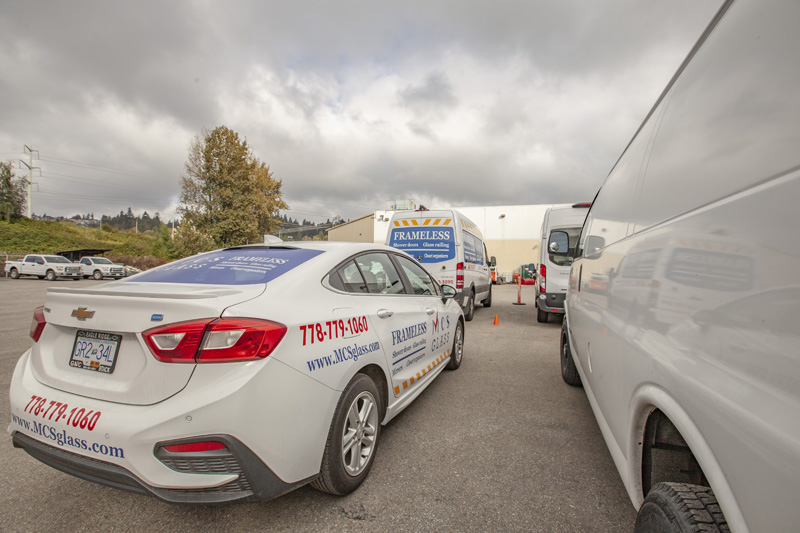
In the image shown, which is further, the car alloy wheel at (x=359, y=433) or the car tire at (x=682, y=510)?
the car alloy wheel at (x=359, y=433)

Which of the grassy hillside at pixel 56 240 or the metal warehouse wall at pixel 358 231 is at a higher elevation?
the metal warehouse wall at pixel 358 231

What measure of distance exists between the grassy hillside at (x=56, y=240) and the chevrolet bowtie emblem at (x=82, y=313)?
1606 inches

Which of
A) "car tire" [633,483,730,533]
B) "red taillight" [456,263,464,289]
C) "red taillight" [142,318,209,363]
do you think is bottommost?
"car tire" [633,483,730,533]

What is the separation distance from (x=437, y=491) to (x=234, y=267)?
1.87 m

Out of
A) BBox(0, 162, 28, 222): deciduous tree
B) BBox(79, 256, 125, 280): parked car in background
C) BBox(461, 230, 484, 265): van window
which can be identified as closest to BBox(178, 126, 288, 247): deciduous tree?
BBox(79, 256, 125, 280): parked car in background

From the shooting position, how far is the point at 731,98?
113cm

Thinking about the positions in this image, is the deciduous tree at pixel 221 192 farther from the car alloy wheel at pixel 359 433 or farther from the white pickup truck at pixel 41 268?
the car alloy wheel at pixel 359 433

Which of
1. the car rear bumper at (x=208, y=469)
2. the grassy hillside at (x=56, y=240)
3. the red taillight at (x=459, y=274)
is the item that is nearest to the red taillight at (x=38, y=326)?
the car rear bumper at (x=208, y=469)

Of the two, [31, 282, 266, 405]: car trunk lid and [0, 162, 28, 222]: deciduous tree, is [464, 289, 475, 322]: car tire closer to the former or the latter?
[31, 282, 266, 405]: car trunk lid

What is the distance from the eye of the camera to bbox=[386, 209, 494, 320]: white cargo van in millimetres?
8234

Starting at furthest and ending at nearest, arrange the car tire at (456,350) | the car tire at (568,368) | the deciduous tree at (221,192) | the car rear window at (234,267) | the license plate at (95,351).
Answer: the deciduous tree at (221,192) → the car tire at (456,350) → the car tire at (568,368) → the car rear window at (234,267) → the license plate at (95,351)

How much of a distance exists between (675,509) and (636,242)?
1.06 meters

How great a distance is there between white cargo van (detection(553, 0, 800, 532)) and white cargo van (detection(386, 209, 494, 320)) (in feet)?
21.1

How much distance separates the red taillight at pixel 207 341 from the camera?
166cm
